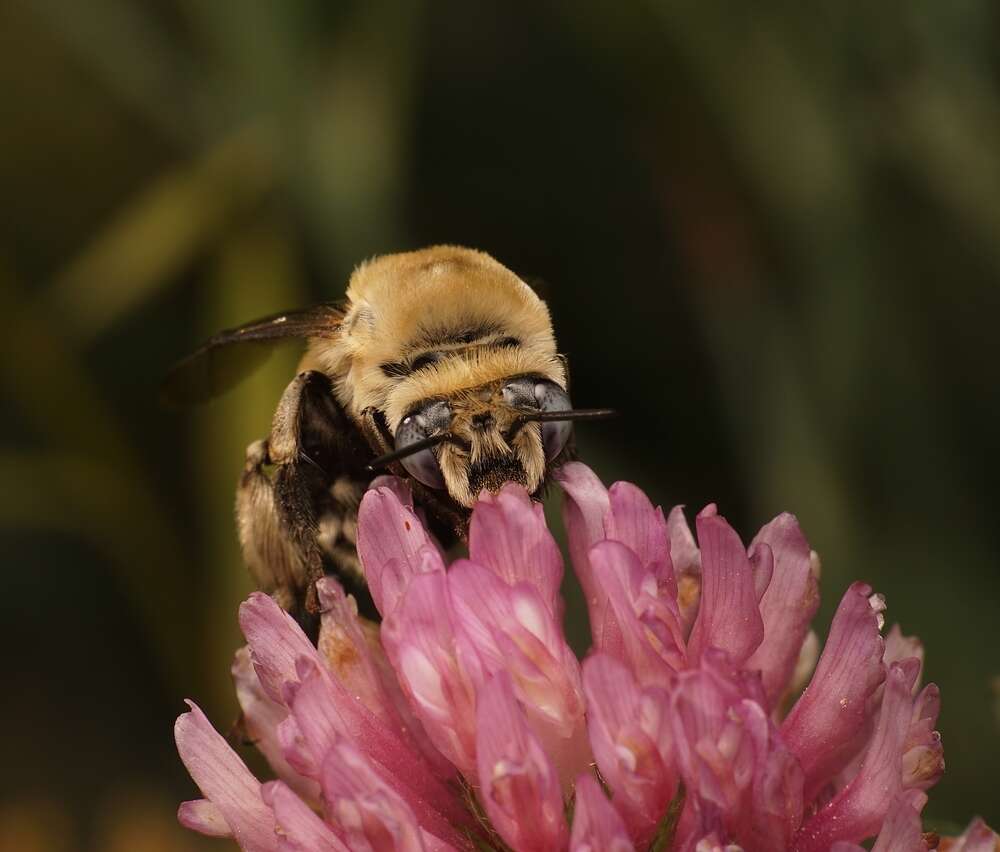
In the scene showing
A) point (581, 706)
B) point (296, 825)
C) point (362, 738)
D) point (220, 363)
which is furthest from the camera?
point (220, 363)

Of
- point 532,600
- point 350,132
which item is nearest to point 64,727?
point 350,132

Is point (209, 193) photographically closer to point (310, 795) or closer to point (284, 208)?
point (284, 208)

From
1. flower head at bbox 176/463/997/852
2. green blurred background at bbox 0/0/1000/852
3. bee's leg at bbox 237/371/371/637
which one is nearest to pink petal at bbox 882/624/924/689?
flower head at bbox 176/463/997/852

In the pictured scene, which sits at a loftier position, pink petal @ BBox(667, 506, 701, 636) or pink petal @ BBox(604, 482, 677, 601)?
pink petal @ BBox(604, 482, 677, 601)

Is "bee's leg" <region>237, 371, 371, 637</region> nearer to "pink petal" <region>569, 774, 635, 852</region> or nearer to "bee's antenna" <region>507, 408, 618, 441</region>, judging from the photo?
"bee's antenna" <region>507, 408, 618, 441</region>

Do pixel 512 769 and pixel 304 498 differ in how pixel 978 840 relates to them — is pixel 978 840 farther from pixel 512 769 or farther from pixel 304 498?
pixel 304 498

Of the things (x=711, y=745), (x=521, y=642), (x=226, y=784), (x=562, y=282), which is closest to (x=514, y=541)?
(x=521, y=642)
